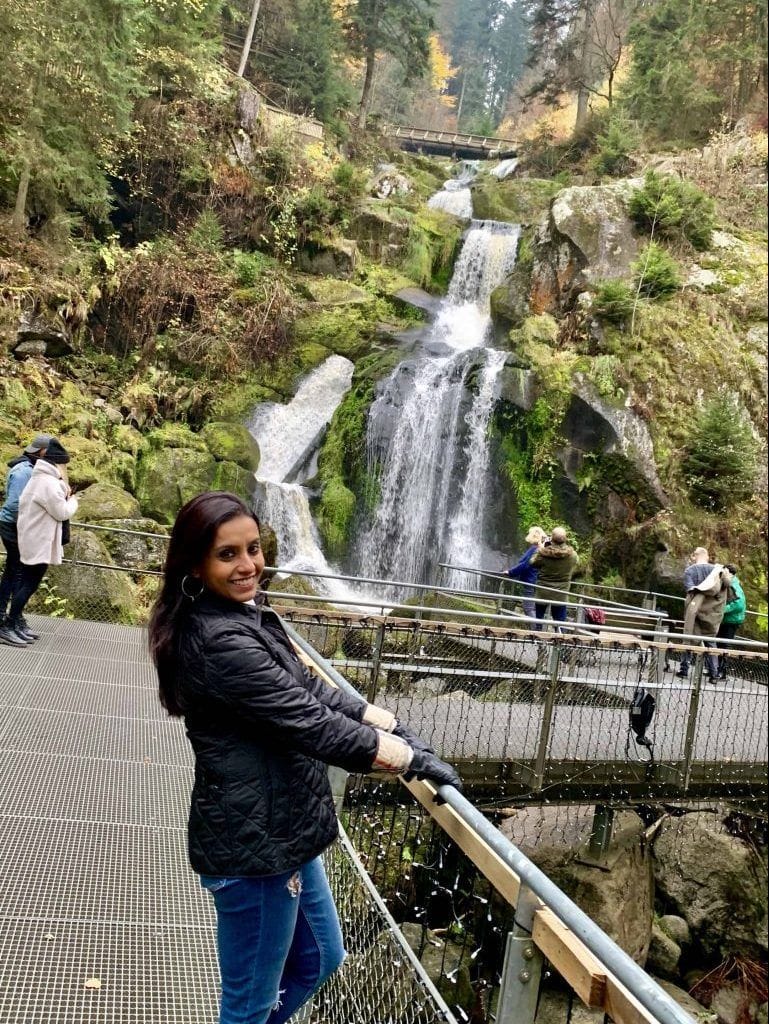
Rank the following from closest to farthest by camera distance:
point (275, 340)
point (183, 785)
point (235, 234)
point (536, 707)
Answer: point (183, 785) < point (536, 707) < point (275, 340) < point (235, 234)

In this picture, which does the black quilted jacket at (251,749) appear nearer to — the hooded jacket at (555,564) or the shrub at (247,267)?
the hooded jacket at (555,564)

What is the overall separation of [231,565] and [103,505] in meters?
10.7

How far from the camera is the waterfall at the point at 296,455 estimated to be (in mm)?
16078

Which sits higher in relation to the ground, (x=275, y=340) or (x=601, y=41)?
(x=601, y=41)

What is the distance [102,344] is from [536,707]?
15030 millimetres

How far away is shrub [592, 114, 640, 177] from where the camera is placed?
27.1 metres

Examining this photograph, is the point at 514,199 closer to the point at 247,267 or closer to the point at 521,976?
the point at 247,267

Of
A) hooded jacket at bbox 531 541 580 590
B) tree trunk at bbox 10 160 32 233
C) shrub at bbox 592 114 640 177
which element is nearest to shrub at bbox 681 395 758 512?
hooded jacket at bbox 531 541 580 590

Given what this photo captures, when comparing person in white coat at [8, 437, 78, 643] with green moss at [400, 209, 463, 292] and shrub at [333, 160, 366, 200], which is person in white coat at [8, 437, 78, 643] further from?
shrub at [333, 160, 366, 200]

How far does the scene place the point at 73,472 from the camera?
42.7 ft

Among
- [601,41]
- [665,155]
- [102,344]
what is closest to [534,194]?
[665,155]

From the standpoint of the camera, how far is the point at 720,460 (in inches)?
655

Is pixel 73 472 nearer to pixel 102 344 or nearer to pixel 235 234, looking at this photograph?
pixel 102 344

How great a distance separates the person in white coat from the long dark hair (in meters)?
5.13
